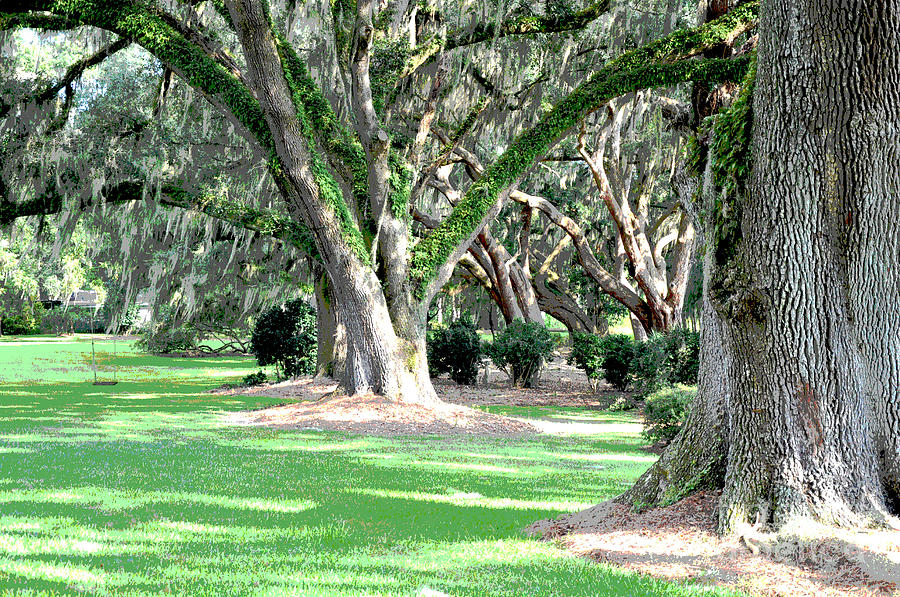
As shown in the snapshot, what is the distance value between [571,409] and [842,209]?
12.1m

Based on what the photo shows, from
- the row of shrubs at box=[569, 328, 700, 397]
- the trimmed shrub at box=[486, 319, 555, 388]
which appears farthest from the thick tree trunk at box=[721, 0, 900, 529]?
the trimmed shrub at box=[486, 319, 555, 388]

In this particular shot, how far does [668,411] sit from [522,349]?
940 cm

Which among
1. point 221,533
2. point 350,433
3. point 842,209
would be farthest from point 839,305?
point 350,433

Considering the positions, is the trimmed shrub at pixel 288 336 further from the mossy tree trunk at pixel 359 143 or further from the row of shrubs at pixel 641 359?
the row of shrubs at pixel 641 359

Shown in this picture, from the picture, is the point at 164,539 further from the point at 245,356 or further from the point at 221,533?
the point at 245,356

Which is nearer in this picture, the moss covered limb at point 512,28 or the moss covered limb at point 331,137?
the moss covered limb at point 331,137

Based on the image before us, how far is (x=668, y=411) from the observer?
977cm

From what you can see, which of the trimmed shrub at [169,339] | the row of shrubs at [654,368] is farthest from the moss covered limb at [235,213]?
the trimmed shrub at [169,339]

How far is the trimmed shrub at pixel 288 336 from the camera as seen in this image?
19.6 metres

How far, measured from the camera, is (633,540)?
15.5 feet

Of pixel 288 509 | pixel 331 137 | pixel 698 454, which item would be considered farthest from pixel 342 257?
pixel 698 454

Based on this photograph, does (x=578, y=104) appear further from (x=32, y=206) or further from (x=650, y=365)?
(x=32, y=206)

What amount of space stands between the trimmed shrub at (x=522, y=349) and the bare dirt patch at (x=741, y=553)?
14006 mm

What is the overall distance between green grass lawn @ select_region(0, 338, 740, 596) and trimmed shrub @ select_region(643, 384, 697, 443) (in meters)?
0.45
